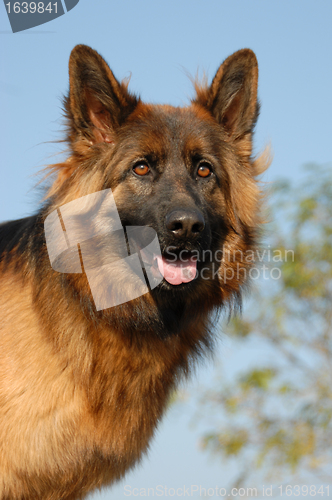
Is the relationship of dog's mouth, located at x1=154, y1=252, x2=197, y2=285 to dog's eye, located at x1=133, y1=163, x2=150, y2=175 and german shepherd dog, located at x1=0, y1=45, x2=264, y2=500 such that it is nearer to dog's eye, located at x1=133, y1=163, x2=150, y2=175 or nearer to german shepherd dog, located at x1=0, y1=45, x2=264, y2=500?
german shepherd dog, located at x1=0, y1=45, x2=264, y2=500

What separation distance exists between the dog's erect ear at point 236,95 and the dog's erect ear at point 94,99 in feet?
2.93

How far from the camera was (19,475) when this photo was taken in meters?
4.42

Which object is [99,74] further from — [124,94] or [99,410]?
[99,410]

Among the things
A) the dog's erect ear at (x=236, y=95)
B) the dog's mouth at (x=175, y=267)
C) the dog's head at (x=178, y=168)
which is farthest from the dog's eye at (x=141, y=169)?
the dog's erect ear at (x=236, y=95)

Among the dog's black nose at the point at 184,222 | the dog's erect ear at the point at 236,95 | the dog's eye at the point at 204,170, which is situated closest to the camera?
the dog's black nose at the point at 184,222

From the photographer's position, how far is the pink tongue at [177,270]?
15.1ft

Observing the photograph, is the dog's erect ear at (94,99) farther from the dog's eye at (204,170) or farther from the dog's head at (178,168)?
the dog's eye at (204,170)

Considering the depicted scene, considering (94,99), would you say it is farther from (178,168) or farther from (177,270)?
(177,270)

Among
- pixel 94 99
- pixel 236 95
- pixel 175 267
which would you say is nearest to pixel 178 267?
pixel 175 267

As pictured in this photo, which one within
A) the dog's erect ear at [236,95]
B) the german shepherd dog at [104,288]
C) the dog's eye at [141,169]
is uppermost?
the dog's erect ear at [236,95]

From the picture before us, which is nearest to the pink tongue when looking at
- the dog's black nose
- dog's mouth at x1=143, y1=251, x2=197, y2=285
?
dog's mouth at x1=143, y1=251, x2=197, y2=285

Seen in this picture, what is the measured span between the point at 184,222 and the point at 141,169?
0.78 meters

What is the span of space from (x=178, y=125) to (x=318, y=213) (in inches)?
530

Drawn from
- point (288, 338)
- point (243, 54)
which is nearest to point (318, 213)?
point (288, 338)
